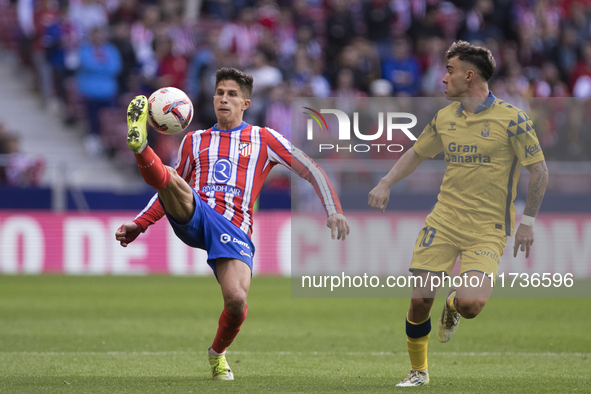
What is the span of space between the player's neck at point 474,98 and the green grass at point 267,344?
2.00 metres

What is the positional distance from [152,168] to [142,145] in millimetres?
165

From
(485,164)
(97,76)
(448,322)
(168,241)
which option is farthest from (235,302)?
(97,76)

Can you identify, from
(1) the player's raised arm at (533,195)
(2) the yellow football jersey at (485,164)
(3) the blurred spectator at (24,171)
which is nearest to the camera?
(1) the player's raised arm at (533,195)

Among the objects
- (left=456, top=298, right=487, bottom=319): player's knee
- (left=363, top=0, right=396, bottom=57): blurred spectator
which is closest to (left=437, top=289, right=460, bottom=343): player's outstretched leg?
(left=456, top=298, right=487, bottom=319): player's knee

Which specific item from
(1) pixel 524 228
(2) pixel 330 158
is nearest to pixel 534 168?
(1) pixel 524 228

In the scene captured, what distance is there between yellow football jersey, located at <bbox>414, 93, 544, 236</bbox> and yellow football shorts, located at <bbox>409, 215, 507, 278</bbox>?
2.3 inches

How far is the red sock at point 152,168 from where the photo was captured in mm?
5418

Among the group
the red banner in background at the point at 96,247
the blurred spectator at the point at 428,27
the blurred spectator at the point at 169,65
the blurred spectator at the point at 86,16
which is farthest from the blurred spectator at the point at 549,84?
the blurred spectator at the point at 86,16

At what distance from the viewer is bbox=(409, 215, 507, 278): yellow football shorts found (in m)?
5.80

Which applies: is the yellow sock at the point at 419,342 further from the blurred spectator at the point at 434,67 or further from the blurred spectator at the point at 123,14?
the blurred spectator at the point at 123,14

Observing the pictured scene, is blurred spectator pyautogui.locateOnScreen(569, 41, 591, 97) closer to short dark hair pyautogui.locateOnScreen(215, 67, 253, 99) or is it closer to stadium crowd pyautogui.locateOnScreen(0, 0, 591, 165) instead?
stadium crowd pyautogui.locateOnScreen(0, 0, 591, 165)

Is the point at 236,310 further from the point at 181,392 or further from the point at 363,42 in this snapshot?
the point at 363,42

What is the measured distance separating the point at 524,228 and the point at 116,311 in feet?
22.1

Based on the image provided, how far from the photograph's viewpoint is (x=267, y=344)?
8.54m
